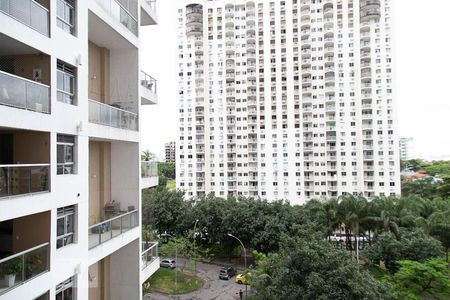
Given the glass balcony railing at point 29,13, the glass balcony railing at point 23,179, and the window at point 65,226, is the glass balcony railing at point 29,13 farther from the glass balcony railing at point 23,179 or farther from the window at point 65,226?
the window at point 65,226

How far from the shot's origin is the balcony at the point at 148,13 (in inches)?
409

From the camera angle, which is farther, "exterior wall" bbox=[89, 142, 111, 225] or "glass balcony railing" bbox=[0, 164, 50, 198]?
"exterior wall" bbox=[89, 142, 111, 225]

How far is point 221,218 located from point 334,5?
37.6 metres

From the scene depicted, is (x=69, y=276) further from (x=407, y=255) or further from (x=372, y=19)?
(x=372, y=19)

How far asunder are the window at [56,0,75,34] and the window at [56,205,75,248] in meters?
3.84

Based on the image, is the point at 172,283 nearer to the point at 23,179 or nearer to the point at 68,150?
the point at 68,150

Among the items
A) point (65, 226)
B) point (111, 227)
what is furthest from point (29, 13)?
point (111, 227)

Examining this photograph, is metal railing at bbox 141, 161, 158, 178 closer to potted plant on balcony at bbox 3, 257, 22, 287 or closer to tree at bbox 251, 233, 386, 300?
potted plant on balcony at bbox 3, 257, 22, 287

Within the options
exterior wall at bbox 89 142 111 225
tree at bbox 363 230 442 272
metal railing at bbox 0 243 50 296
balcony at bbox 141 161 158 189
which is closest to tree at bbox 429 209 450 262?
tree at bbox 363 230 442 272

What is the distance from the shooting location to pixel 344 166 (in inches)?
1741

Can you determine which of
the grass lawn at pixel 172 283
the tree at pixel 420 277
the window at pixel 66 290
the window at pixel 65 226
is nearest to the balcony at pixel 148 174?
the window at pixel 65 226

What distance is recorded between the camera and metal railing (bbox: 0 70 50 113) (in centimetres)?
495

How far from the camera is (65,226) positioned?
637cm

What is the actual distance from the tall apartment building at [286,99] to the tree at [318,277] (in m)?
33.5
